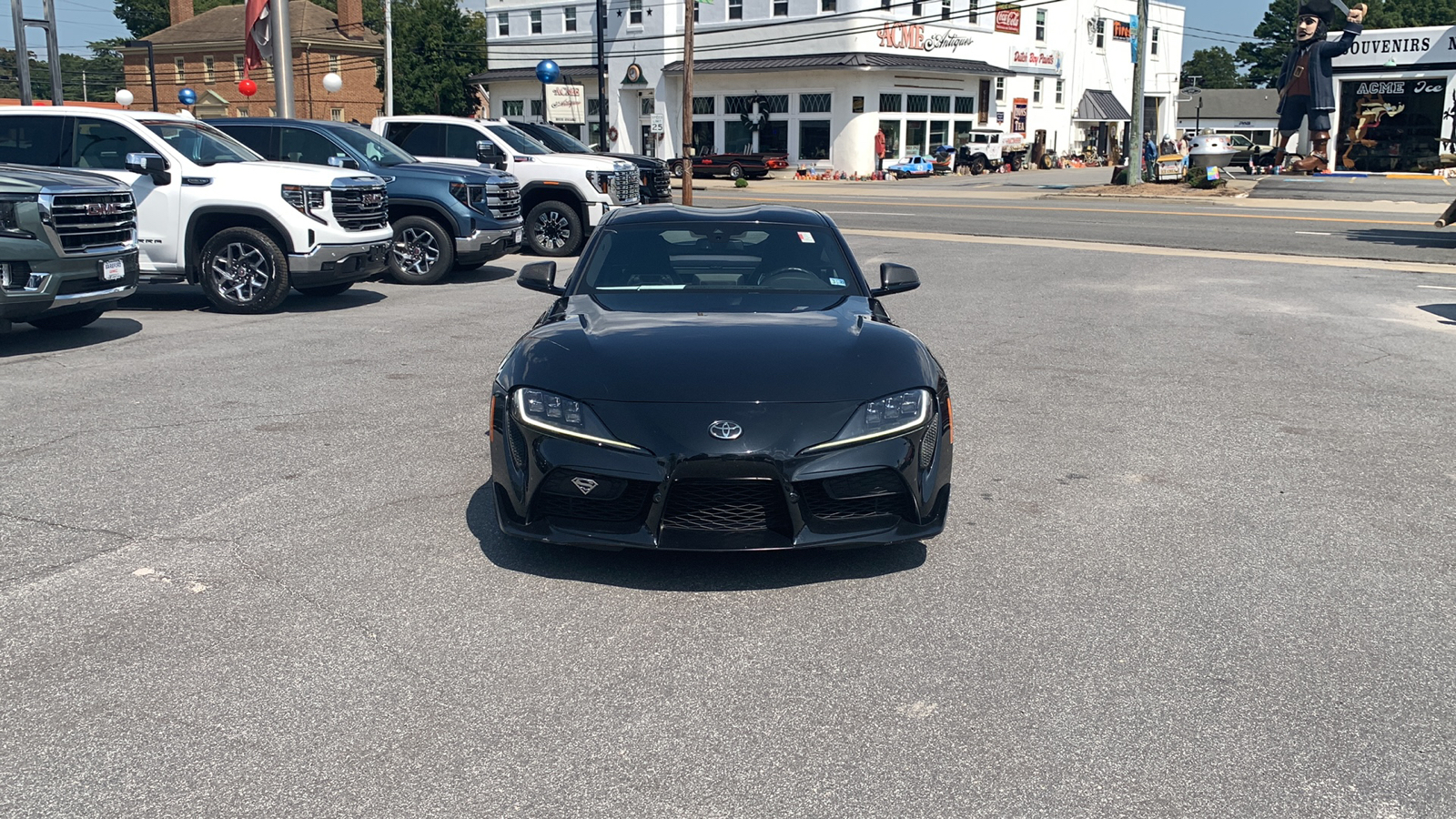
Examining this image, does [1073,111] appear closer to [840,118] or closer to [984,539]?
[840,118]

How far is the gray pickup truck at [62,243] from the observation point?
32.2ft

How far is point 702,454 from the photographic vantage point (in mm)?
4727

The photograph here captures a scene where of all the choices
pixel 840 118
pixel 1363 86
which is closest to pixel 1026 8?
pixel 840 118

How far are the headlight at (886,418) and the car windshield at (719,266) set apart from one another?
4.19 feet

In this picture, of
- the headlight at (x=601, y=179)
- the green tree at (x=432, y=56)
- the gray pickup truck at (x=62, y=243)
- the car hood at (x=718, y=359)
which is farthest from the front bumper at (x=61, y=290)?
the green tree at (x=432, y=56)

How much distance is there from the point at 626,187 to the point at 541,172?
1281mm

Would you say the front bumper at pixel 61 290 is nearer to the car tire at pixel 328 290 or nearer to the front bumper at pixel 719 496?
the car tire at pixel 328 290

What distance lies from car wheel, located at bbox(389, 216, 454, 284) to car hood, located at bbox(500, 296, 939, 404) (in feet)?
33.0

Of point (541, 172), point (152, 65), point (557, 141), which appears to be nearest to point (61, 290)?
point (541, 172)

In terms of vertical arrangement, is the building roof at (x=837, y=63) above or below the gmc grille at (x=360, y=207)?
above

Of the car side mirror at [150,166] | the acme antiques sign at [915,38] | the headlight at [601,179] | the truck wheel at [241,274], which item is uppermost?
the acme antiques sign at [915,38]

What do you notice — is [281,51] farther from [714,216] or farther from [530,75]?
[530,75]

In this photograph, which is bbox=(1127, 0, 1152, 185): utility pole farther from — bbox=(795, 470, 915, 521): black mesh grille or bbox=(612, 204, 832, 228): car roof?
bbox=(795, 470, 915, 521): black mesh grille

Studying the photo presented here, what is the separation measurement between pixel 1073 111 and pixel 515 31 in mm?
31305
